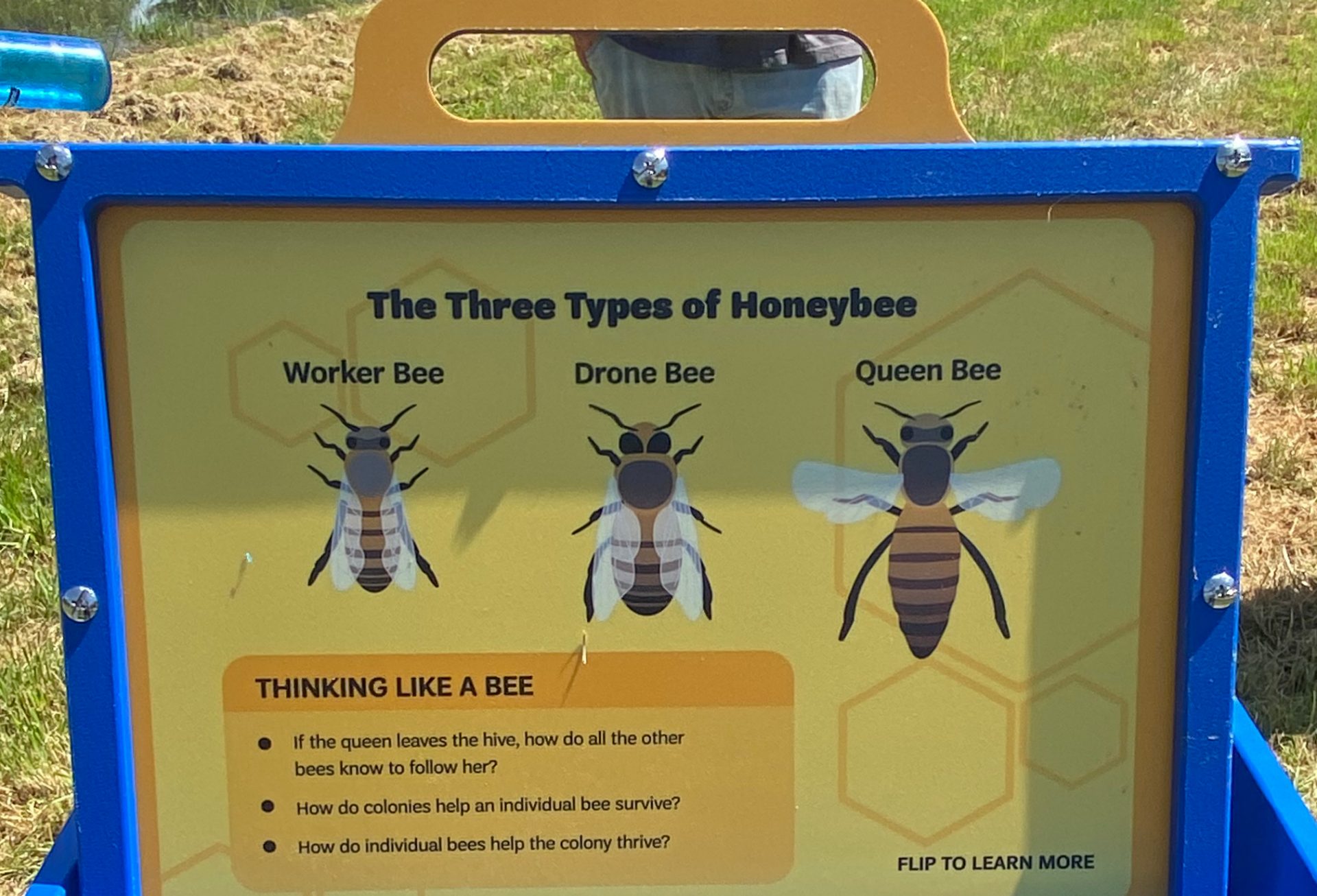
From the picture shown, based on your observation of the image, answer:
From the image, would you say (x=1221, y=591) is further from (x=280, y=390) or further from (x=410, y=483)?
(x=280, y=390)

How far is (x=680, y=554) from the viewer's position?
1.10 m

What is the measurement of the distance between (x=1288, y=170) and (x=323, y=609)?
818mm

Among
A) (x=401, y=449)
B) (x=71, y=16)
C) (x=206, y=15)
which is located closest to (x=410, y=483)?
(x=401, y=449)

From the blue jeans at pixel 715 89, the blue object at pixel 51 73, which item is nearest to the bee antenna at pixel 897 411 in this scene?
the blue jeans at pixel 715 89

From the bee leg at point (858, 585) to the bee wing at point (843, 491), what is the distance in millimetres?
27

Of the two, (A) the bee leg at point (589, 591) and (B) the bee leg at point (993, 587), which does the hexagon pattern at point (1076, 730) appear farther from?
(A) the bee leg at point (589, 591)

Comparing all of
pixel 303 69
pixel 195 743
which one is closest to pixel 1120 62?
pixel 303 69

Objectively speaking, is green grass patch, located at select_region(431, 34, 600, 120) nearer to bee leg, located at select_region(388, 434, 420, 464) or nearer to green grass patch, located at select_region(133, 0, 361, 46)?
green grass patch, located at select_region(133, 0, 361, 46)

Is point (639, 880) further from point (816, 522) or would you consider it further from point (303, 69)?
point (303, 69)

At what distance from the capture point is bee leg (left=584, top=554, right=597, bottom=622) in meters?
1.10

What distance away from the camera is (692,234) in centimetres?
105

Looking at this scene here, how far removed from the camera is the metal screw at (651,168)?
3.29 ft

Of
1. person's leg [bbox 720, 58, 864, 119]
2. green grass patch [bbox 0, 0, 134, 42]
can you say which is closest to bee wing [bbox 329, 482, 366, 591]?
person's leg [bbox 720, 58, 864, 119]

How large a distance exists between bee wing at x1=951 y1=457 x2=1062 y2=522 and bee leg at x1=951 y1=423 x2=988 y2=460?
0.05 feet
